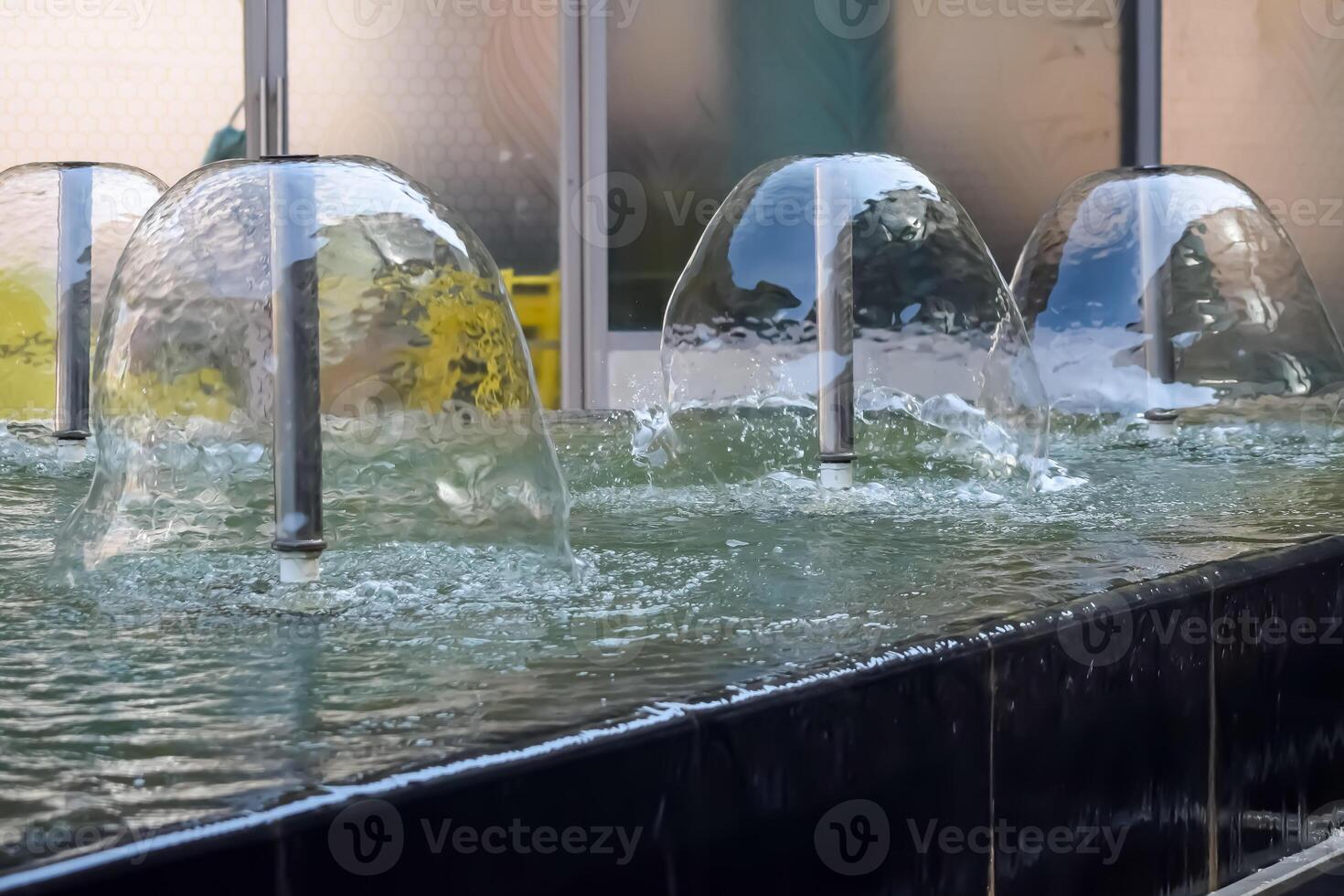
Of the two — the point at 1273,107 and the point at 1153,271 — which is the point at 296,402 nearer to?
the point at 1153,271

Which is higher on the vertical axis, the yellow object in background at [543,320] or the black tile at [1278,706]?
the yellow object in background at [543,320]

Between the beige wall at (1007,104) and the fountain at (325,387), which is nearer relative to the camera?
the fountain at (325,387)

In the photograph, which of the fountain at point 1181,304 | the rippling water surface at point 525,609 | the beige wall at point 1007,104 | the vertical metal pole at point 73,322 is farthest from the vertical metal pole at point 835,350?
the beige wall at point 1007,104

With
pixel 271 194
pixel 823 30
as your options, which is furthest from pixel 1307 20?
pixel 271 194

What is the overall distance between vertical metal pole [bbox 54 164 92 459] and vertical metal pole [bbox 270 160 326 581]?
3.01 feet

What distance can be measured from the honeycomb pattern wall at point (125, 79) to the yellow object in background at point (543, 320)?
1.11 m

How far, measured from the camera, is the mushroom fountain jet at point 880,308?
5.55 feet

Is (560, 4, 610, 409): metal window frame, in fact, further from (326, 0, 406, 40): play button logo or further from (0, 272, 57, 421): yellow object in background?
(0, 272, 57, 421): yellow object in background

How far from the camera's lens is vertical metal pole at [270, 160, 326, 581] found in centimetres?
98

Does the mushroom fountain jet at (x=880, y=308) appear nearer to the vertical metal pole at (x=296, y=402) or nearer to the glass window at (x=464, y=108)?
the vertical metal pole at (x=296, y=402)

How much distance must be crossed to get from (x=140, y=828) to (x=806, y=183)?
132 centimetres

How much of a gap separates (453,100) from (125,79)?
102 cm

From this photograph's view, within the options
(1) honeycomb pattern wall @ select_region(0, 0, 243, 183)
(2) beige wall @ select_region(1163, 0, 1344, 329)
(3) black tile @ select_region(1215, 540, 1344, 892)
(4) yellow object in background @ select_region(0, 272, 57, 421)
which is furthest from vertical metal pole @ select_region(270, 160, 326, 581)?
(2) beige wall @ select_region(1163, 0, 1344, 329)

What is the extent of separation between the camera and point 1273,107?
5742mm
